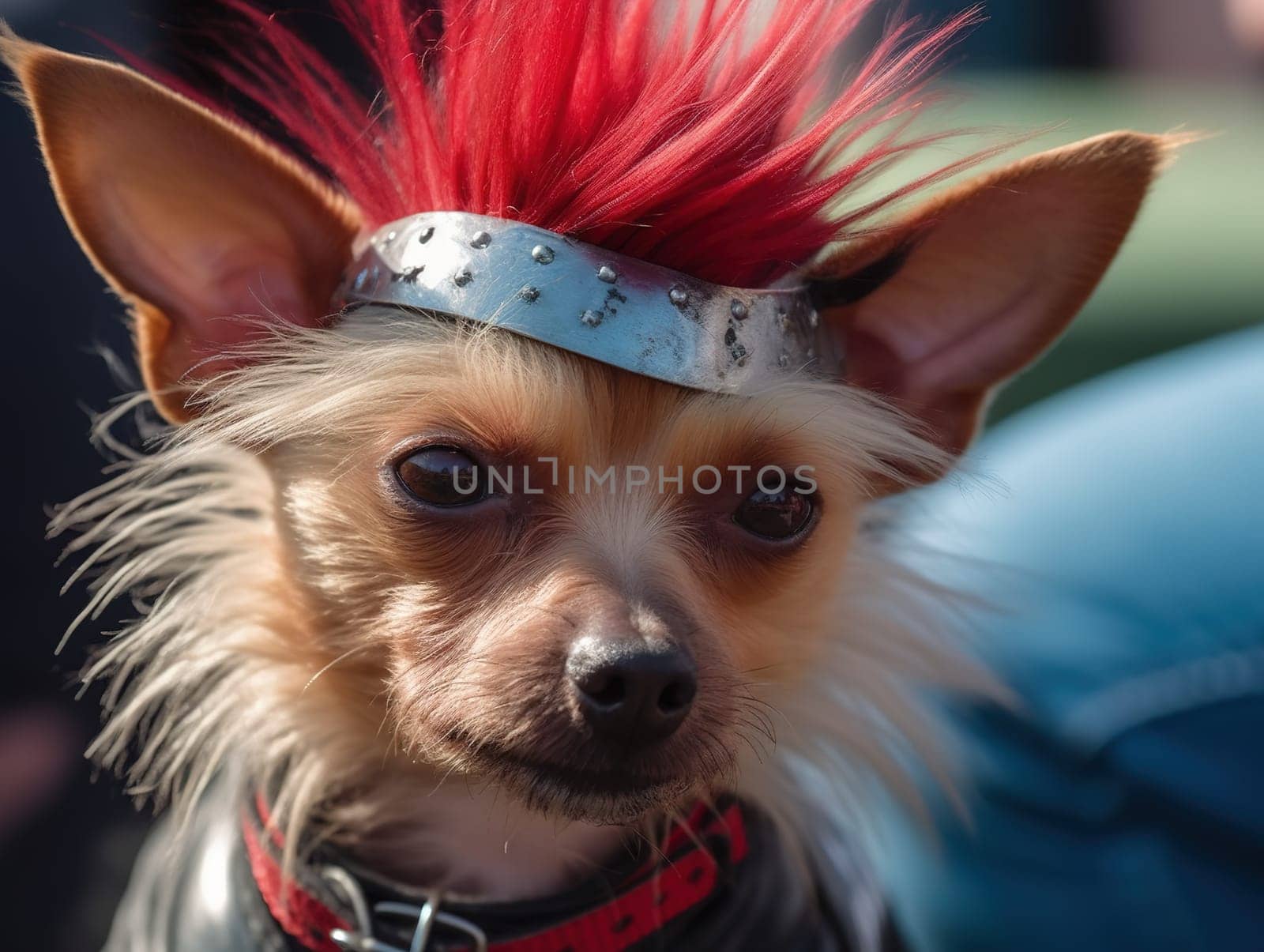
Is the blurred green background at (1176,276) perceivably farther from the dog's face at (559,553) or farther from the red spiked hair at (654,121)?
the dog's face at (559,553)

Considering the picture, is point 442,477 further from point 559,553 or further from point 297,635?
point 297,635

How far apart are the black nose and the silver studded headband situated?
0.29 meters

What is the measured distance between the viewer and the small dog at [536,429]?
1.23 meters

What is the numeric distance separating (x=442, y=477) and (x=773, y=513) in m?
0.39

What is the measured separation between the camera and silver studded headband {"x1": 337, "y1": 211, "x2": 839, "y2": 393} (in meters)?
1.21

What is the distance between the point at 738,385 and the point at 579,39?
15.9 inches

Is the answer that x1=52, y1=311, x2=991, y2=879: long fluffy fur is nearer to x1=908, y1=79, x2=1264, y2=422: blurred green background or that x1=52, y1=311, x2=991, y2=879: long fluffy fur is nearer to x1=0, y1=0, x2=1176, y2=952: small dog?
x1=0, y1=0, x2=1176, y2=952: small dog

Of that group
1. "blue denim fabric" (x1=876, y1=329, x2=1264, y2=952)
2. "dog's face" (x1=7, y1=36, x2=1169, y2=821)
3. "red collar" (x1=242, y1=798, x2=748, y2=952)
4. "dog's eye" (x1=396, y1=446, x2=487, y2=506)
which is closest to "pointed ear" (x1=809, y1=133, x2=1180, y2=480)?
"dog's face" (x1=7, y1=36, x2=1169, y2=821)

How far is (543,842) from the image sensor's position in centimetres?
151

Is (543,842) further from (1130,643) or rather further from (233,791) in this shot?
(1130,643)

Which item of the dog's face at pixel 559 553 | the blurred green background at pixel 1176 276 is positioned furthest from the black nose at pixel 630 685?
the blurred green background at pixel 1176 276

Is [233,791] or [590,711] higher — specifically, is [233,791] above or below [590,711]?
below

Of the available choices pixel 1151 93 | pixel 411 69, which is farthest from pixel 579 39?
pixel 1151 93

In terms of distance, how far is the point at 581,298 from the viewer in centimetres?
122
